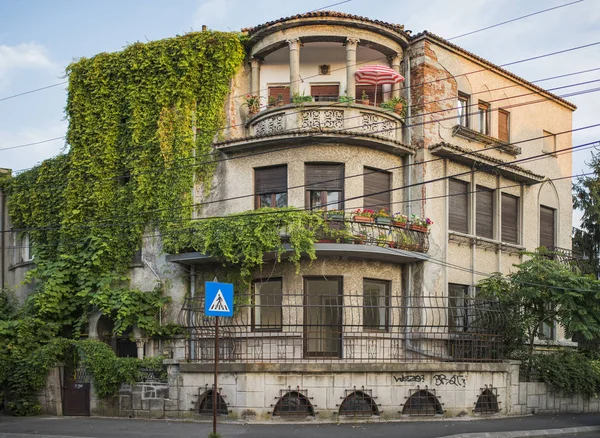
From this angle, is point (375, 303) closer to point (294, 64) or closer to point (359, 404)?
point (359, 404)

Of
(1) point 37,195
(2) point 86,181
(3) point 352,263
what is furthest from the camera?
(1) point 37,195

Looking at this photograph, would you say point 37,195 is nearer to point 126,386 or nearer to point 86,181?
point 86,181

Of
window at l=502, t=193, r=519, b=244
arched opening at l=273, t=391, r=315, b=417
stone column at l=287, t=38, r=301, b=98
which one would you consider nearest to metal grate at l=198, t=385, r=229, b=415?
arched opening at l=273, t=391, r=315, b=417

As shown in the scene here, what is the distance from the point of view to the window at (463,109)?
939 inches

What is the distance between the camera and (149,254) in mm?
22734

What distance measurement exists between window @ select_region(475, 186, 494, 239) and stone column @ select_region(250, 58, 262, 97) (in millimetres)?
7960

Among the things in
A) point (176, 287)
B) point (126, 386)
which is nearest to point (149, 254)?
point (176, 287)

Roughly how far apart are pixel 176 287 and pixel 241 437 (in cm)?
838

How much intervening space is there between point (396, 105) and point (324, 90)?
2.34 m

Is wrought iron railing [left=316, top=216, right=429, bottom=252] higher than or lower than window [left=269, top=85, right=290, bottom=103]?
lower

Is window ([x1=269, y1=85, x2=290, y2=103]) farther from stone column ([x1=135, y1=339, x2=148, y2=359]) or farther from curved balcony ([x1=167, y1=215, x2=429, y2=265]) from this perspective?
stone column ([x1=135, y1=339, x2=148, y2=359])

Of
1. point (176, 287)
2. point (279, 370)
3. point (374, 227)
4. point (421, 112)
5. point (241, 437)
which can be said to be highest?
point (421, 112)

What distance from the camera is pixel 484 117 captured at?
2502cm

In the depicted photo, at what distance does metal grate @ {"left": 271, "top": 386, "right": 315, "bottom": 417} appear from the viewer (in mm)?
16781
